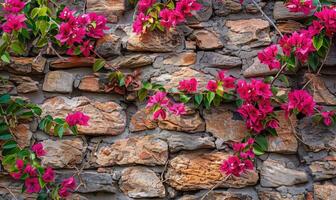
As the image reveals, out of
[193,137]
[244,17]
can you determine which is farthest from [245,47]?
[193,137]

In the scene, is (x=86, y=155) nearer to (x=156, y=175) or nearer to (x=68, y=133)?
(x=68, y=133)

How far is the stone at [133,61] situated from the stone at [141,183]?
1.29 feet

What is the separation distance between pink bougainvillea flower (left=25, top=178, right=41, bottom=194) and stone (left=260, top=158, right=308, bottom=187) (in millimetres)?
807

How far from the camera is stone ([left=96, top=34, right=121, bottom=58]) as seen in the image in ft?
5.76

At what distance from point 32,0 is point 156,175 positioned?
0.84 m

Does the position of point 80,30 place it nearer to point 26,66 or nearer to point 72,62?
point 72,62

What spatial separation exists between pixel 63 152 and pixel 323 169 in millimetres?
953

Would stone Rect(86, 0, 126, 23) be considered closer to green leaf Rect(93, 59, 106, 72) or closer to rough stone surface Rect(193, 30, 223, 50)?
green leaf Rect(93, 59, 106, 72)

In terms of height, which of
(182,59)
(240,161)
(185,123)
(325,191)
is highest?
(182,59)

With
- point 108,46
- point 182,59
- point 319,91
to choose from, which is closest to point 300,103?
point 319,91

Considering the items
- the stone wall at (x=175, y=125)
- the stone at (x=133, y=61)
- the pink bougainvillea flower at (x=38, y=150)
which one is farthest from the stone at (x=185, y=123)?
the pink bougainvillea flower at (x=38, y=150)

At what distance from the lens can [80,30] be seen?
169cm

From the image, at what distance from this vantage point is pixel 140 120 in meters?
1.72

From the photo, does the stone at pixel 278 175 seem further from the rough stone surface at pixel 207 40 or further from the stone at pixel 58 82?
the stone at pixel 58 82
